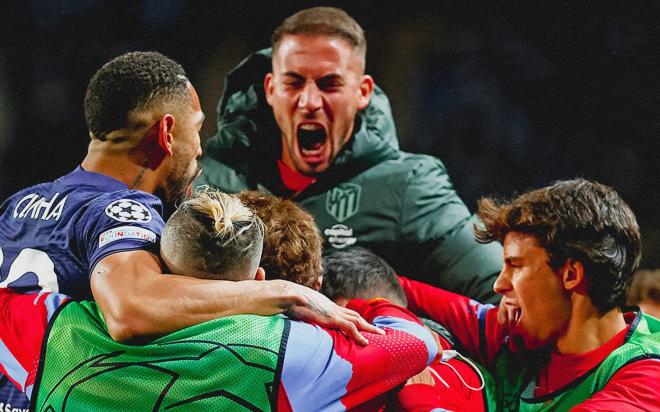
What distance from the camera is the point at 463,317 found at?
6.41ft

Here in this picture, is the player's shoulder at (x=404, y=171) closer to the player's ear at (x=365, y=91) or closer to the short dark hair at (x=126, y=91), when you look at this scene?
the player's ear at (x=365, y=91)

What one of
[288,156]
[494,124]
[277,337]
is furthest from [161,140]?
[494,124]

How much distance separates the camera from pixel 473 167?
3596 mm

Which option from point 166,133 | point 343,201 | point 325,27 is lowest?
point 343,201

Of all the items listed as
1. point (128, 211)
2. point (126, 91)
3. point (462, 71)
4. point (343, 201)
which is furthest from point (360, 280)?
point (462, 71)

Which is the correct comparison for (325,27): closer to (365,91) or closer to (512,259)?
(365,91)

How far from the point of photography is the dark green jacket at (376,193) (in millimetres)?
2615

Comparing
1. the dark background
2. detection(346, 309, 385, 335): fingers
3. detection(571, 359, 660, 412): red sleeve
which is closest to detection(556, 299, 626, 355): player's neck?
detection(571, 359, 660, 412): red sleeve

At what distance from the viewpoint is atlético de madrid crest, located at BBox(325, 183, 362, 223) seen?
2.65m

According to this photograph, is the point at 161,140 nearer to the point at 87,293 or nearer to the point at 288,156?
the point at 87,293

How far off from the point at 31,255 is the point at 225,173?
1283mm

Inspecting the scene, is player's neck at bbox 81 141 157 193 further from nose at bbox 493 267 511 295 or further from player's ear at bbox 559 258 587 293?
player's ear at bbox 559 258 587 293

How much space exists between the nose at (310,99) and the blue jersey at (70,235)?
101 cm

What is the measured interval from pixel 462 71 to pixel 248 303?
8.91 feet
